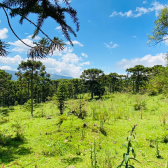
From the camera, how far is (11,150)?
459 cm

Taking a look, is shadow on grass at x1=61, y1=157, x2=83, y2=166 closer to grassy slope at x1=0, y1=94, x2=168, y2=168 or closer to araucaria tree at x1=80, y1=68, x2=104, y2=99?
grassy slope at x1=0, y1=94, x2=168, y2=168

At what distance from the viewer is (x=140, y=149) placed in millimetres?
5102

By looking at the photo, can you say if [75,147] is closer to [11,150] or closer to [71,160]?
[71,160]

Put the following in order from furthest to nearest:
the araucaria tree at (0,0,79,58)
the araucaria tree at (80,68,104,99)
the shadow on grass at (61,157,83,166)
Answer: the araucaria tree at (80,68,104,99) → the shadow on grass at (61,157,83,166) → the araucaria tree at (0,0,79,58)

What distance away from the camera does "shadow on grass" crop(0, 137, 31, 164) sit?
3.96 meters

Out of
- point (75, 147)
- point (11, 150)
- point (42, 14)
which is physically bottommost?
point (75, 147)

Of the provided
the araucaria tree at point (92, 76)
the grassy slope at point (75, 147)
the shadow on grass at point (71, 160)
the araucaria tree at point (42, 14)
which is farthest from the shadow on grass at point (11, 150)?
the araucaria tree at point (92, 76)

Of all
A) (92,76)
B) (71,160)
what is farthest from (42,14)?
(92,76)

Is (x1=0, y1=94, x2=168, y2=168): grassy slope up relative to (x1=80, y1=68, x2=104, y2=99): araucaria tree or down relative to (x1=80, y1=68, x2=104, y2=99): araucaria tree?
down

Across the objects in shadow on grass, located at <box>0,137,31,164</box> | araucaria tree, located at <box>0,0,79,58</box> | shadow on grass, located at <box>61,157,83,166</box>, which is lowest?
shadow on grass, located at <box>61,157,83,166</box>

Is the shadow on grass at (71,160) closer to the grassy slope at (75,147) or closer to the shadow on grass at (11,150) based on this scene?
the grassy slope at (75,147)

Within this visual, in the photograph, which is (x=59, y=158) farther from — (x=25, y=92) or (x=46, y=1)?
(x=25, y=92)

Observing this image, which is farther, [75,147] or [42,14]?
[75,147]

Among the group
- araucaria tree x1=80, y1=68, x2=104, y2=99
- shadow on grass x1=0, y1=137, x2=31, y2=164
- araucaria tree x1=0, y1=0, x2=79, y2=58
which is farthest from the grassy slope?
araucaria tree x1=80, y1=68, x2=104, y2=99
